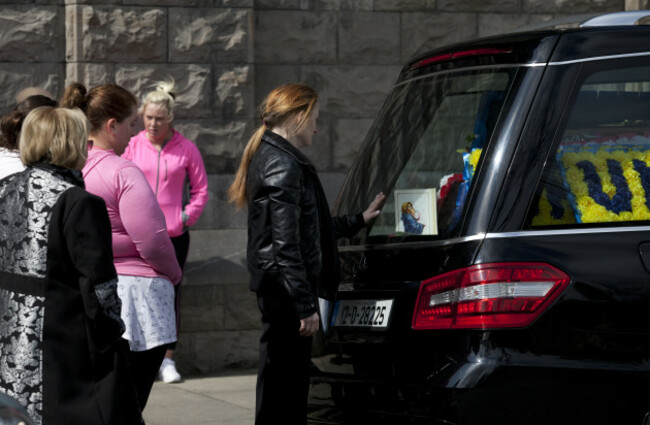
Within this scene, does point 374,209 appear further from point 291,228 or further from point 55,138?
point 55,138

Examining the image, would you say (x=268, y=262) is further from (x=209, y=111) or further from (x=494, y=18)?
(x=494, y=18)

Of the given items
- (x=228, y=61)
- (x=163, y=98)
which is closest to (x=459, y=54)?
(x=163, y=98)

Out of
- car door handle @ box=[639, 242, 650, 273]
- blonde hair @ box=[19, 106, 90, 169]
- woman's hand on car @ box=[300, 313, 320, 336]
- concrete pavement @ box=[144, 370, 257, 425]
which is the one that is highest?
blonde hair @ box=[19, 106, 90, 169]

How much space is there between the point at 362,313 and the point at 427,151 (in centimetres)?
70

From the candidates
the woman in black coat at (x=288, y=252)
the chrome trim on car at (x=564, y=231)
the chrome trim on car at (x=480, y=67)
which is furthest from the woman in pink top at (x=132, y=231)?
the chrome trim on car at (x=564, y=231)

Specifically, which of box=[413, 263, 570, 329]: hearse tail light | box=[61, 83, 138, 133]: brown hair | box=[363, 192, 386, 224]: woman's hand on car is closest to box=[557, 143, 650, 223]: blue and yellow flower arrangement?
box=[413, 263, 570, 329]: hearse tail light

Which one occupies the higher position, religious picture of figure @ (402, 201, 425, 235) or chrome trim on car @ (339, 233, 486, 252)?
religious picture of figure @ (402, 201, 425, 235)

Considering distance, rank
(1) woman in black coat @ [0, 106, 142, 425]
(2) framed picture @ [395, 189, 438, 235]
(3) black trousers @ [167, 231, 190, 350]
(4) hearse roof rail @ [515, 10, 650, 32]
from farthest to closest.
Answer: (3) black trousers @ [167, 231, 190, 350]
(2) framed picture @ [395, 189, 438, 235]
(4) hearse roof rail @ [515, 10, 650, 32]
(1) woman in black coat @ [0, 106, 142, 425]

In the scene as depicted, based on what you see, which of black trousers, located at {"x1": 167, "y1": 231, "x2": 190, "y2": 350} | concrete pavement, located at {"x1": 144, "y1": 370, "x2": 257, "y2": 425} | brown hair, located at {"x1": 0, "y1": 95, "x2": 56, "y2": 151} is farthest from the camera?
black trousers, located at {"x1": 167, "y1": 231, "x2": 190, "y2": 350}

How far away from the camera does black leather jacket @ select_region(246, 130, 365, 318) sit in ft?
17.0

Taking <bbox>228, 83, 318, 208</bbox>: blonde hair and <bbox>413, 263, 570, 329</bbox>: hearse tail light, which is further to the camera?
<bbox>228, 83, 318, 208</bbox>: blonde hair

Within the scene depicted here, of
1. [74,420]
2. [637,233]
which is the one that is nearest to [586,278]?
[637,233]

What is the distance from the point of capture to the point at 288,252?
5.18 metres

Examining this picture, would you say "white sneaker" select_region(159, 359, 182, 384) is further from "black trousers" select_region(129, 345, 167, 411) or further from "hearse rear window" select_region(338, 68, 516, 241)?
"hearse rear window" select_region(338, 68, 516, 241)
